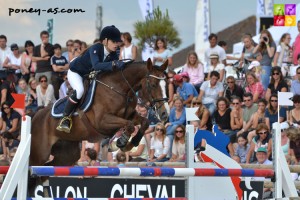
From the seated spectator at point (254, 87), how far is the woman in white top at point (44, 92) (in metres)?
3.86

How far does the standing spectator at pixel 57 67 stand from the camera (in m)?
15.2

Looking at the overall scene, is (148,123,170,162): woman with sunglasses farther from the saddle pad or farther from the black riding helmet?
the black riding helmet

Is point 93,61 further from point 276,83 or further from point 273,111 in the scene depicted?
point 276,83

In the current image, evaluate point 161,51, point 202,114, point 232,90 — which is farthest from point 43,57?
point 202,114

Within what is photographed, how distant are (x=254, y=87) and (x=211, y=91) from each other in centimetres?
75

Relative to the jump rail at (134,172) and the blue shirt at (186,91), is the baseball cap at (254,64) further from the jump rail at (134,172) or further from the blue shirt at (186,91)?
the jump rail at (134,172)

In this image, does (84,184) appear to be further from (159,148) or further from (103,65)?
(159,148)

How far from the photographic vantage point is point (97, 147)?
13.3 meters

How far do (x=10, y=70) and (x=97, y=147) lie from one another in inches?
144

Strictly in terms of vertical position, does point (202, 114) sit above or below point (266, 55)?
below

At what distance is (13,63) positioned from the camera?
15961 millimetres

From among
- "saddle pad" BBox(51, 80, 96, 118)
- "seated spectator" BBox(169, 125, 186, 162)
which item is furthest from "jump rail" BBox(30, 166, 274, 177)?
"seated spectator" BBox(169, 125, 186, 162)

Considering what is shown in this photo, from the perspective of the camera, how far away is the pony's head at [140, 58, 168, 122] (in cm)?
844

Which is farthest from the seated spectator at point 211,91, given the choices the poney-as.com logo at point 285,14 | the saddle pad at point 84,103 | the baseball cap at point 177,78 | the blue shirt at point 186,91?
the poney-as.com logo at point 285,14
